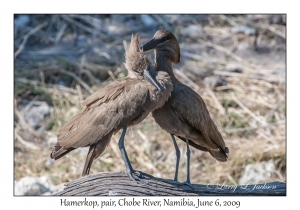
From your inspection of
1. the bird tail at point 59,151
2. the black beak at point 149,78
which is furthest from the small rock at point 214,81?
the bird tail at point 59,151

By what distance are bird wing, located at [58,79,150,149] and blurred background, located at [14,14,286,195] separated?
2.11 meters

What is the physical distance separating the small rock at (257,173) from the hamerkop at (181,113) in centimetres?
163

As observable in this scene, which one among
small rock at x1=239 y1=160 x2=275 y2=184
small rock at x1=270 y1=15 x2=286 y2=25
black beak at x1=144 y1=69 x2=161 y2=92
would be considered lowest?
small rock at x1=239 y1=160 x2=275 y2=184

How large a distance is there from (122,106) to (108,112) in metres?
0.10

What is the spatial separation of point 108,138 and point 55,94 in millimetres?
3160

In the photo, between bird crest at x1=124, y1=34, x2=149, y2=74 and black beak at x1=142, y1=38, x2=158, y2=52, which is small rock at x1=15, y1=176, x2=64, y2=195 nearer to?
black beak at x1=142, y1=38, x2=158, y2=52

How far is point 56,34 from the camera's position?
805 cm

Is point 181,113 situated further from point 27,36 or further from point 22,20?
point 22,20

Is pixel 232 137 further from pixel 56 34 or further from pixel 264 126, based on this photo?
pixel 56 34

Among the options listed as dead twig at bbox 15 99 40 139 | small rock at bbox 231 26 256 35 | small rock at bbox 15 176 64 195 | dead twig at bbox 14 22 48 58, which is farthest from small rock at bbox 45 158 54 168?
small rock at bbox 231 26 256 35

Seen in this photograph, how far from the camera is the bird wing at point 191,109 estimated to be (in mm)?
4254

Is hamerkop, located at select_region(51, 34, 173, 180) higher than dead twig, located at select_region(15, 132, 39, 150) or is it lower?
higher

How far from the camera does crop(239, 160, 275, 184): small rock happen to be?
622 centimetres

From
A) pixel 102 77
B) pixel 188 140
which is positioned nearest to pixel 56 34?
pixel 102 77
